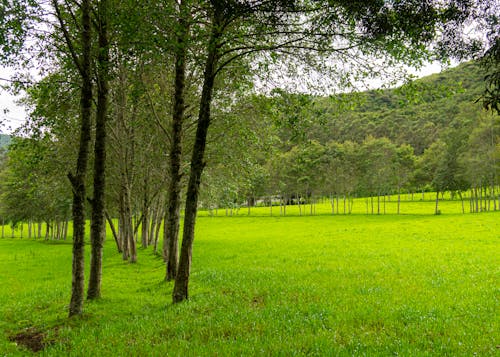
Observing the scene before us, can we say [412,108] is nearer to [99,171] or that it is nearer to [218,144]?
[218,144]

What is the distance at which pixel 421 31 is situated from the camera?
7977 millimetres

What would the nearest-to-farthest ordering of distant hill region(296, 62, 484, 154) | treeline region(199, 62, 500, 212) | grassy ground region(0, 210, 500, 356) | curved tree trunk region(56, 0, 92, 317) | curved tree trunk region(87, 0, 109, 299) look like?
grassy ground region(0, 210, 500, 356)
distant hill region(296, 62, 484, 154)
curved tree trunk region(56, 0, 92, 317)
treeline region(199, 62, 500, 212)
curved tree trunk region(87, 0, 109, 299)

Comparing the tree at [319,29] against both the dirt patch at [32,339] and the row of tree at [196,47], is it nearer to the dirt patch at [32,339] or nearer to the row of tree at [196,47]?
the row of tree at [196,47]

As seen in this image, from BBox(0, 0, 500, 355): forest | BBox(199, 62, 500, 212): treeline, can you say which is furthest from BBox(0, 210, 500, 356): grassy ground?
BBox(199, 62, 500, 212): treeline

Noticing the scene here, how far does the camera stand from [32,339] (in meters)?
9.04

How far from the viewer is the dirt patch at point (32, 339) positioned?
8445 mm

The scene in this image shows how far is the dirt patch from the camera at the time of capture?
8445mm

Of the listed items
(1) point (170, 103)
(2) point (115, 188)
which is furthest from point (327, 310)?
(2) point (115, 188)

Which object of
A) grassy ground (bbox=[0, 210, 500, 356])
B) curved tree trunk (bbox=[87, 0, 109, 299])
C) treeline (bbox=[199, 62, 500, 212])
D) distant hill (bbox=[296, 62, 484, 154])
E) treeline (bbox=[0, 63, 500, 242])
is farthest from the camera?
curved tree trunk (bbox=[87, 0, 109, 299])

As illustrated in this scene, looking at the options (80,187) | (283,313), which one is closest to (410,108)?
(283,313)

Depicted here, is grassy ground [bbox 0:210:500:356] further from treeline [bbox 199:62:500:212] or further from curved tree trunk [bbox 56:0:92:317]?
treeline [bbox 199:62:500:212]

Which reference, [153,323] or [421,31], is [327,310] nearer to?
[153,323]

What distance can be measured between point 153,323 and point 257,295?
14.5 ft

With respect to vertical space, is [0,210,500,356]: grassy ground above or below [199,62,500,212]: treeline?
below
